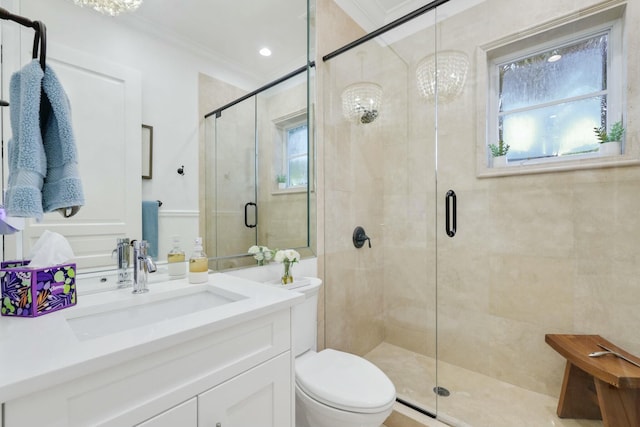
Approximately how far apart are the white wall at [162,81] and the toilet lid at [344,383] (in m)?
0.75

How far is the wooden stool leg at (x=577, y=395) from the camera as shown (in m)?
1.38

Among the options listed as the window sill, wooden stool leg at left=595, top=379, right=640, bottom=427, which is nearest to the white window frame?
the window sill

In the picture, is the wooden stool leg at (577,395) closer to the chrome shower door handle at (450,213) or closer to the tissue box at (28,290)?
the chrome shower door handle at (450,213)

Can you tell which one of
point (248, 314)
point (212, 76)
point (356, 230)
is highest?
point (212, 76)

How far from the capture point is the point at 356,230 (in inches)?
76.8

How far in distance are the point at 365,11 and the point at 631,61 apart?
1.54m

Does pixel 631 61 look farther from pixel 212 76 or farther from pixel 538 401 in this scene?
pixel 212 76

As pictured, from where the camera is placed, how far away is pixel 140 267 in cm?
93

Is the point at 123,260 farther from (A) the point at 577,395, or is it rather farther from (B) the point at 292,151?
(A) the point at 577,395

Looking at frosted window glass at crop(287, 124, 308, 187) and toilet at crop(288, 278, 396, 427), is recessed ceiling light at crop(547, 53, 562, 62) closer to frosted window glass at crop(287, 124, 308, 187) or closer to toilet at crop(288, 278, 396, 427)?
frosted window glass at crop(287, 124, 308, 187)

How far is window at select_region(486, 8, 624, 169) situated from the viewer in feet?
5.01

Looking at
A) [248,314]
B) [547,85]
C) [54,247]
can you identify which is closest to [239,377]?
[248,314]

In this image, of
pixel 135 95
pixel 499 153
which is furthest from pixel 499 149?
pixel 135 95

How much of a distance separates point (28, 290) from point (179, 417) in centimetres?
48
